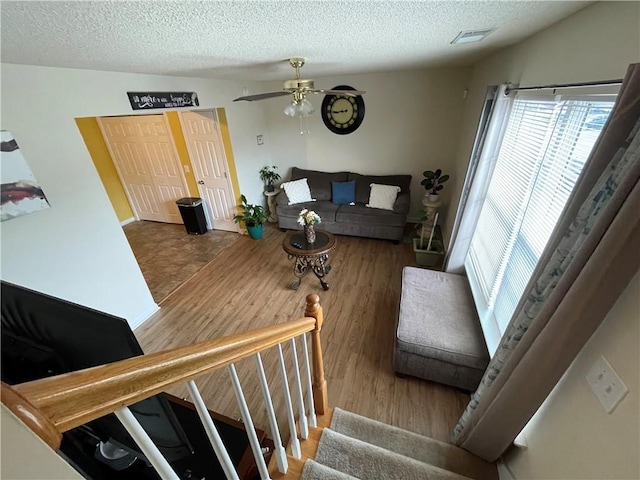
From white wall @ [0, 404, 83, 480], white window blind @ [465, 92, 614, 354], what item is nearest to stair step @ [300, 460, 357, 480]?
white wall @ [0, 404, 83, 480]

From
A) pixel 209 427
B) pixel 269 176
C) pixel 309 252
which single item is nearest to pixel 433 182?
pixel 309 252

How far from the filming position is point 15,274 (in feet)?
5.92

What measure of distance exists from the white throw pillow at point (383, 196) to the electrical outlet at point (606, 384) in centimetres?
341

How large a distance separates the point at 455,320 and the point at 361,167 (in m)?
3.27

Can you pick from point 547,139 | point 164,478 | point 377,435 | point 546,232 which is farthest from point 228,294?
point 547,139

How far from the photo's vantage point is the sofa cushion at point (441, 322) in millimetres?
1863

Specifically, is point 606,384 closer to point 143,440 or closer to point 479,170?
point 143,440

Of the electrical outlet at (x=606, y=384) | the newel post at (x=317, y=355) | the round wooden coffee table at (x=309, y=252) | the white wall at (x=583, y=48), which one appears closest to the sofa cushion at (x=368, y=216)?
the round wooden coffee table at (x=309, y=252)

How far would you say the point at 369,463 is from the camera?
4.44 ft

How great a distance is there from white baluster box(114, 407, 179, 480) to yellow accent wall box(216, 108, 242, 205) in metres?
3.94

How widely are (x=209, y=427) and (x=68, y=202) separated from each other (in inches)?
92.9

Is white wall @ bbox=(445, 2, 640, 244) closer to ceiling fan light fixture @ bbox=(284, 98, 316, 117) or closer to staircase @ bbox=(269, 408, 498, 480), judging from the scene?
ceiling fan light fixture @ bbox=(284, 98, 316, 117)

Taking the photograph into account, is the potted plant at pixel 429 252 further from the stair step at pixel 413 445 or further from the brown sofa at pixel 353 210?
the stair step at pixel 413 445

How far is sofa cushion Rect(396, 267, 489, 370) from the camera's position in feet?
6.11
